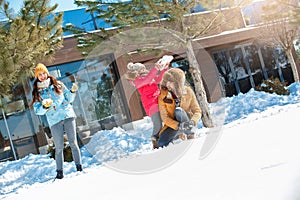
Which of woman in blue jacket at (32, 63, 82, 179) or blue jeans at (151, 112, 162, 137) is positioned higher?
woman in blue jacket at (32, 63, 82, 179)

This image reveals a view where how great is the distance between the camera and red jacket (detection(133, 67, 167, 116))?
3.59m

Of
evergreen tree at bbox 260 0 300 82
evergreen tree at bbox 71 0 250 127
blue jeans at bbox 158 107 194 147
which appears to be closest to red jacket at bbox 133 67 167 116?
blue jeans at bbox 158 107 194 147

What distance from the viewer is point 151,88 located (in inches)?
142

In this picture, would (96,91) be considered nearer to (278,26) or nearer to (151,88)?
(278,26)

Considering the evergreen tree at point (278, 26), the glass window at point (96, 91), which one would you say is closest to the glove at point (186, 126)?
the glass window at point (96, 91)

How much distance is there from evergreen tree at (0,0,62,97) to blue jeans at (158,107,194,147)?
2489 millimetres

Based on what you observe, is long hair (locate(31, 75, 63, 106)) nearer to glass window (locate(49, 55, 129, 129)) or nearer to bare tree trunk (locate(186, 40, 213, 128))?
bare tree trunk (locate(186, 40, 213, 128))

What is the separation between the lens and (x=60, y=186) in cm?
258

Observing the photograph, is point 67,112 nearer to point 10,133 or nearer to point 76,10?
point 10,133

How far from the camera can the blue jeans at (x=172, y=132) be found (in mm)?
3318

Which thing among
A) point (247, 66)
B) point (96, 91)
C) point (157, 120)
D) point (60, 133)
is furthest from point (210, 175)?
point (247, 66)

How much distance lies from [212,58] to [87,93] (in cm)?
543

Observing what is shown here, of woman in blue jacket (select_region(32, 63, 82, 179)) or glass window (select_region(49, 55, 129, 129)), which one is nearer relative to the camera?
woman in blue jacket (select_region(32, 63, 82, 179))

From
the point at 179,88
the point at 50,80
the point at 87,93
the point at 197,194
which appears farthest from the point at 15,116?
the point at 197,194
